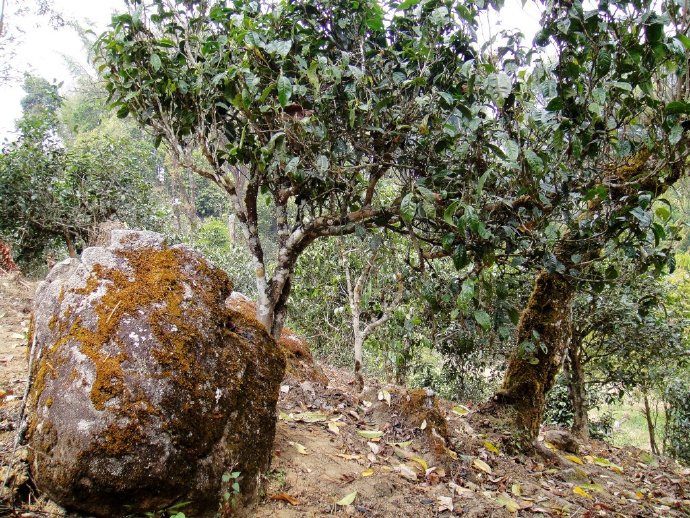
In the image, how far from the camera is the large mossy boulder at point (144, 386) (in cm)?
226

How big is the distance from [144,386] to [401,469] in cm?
227

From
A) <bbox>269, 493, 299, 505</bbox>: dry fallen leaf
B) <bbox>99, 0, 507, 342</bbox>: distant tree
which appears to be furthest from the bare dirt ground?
<bbox>99, 0, 507, 342</bbox>: distant tree

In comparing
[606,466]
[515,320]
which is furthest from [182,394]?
[606,466]

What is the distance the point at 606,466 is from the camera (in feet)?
18.6

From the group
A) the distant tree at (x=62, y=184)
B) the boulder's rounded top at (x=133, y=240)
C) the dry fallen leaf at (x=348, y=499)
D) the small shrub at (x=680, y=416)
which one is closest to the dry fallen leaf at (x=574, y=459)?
the dry fallen leaf at (x=348, y=499)

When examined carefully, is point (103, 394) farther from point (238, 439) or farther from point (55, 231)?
point (55, 231)

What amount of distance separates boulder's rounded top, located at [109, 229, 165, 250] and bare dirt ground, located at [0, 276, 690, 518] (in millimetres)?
1260

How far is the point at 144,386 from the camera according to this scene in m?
2.43

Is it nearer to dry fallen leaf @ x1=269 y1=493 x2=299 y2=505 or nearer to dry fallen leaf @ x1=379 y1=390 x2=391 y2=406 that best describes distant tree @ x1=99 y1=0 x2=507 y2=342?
dry fallen leaf @ x1=269 y1=493 x2=299 y2=505

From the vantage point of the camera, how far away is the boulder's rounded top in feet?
9.72

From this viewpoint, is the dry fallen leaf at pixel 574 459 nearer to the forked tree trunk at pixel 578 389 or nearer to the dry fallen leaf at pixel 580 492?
the dry fallen leaf at pixel 580 492

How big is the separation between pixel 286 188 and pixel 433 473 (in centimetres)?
260

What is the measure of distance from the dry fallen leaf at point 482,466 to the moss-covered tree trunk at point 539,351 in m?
0.86

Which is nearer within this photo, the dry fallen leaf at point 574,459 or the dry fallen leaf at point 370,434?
the dry fallen leaf at point 370,434
